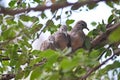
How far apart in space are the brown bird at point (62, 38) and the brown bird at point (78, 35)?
46 mm

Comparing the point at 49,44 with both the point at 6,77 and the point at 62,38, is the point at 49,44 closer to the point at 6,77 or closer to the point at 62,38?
the point at 62,38

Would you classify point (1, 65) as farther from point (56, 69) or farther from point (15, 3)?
point (56, 69)

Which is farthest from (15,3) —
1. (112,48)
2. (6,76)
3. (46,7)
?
(46,7)

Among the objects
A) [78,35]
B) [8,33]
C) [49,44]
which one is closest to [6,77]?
[49,44]

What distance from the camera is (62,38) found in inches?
109

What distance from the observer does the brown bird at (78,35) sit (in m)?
2.67

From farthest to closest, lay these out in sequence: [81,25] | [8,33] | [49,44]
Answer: [81,25], [49,44], [8,33]

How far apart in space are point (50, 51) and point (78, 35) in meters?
1.72

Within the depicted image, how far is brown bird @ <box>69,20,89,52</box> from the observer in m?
2.67

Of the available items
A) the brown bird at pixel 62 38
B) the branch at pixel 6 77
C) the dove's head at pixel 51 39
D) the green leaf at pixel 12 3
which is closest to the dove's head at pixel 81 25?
the brown bird at pixel 62 38

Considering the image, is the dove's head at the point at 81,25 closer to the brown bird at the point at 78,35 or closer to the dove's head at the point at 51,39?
the brown bird at the point at 78,35

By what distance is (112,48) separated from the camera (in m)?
2.18

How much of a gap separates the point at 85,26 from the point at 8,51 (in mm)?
1313


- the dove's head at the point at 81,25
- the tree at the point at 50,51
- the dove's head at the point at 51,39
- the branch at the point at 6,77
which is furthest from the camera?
the dove's head at the point at 81,25
